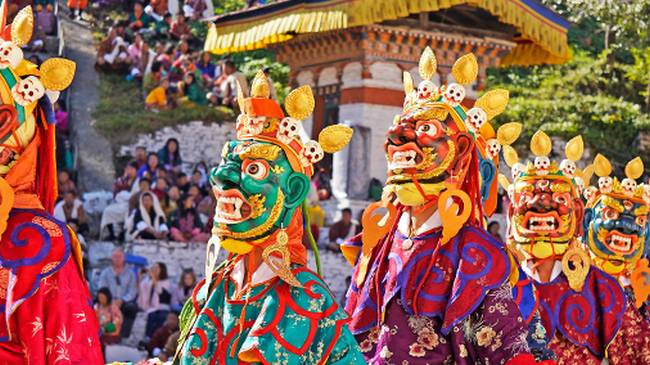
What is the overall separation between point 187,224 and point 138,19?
7559 mm

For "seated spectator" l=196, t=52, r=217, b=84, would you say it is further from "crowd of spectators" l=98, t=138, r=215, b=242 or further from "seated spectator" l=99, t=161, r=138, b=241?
"seated spectator" l=99, t=161, r=138, b=241

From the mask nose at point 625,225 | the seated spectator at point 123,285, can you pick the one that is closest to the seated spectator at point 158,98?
the seated spectator at point 123,285

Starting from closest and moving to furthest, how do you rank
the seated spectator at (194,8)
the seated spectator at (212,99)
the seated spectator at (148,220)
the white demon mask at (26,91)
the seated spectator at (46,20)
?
the white demon mask at (26,91) → the seated spectator at (148,220) → the seated spectator at (212,99) → the seated spectator at (46,20) → the seated spectator at (194,8)

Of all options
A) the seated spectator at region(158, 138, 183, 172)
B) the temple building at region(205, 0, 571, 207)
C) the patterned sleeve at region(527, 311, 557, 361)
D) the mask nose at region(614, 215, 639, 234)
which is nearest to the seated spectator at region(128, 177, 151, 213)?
the seated spectator at region(158, 138, 183, 172)

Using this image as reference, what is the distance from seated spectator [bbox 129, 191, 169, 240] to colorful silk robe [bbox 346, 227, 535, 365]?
742cm

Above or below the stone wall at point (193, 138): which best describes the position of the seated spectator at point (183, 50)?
above

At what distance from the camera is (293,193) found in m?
7.18

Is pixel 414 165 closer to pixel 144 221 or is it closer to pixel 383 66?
pixel 144 221

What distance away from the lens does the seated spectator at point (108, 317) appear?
514 inches

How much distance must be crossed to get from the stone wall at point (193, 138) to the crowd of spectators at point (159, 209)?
115 inches

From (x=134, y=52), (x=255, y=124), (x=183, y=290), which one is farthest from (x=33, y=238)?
(x=134, y=52)

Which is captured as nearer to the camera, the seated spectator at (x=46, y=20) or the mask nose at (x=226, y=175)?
the mask nose at (x=226, y=175)

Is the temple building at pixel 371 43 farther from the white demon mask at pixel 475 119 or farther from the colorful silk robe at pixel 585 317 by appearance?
the white demon mask at pixel 475 119

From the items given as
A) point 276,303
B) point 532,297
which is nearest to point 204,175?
point 532,297
